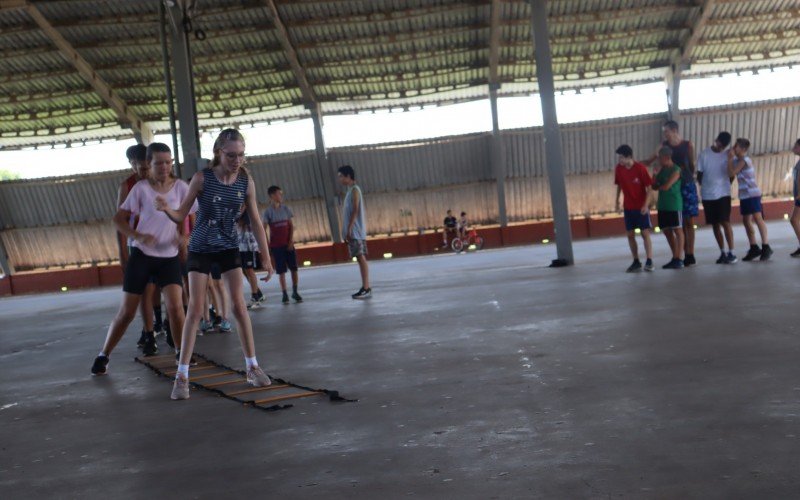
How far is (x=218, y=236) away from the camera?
5.93 meters

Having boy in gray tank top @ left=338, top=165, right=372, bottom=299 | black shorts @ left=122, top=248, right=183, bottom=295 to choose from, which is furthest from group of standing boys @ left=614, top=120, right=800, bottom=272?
black shorts @ left=122, top=248, right=183, bottom=295

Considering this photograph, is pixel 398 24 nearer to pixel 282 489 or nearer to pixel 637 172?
pixel 637 172

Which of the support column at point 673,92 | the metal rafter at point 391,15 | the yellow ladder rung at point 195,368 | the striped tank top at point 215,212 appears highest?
the metal rafter at point 391,15

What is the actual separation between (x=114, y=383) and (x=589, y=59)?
25442 millimetres

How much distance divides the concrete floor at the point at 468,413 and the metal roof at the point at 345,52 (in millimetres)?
18413

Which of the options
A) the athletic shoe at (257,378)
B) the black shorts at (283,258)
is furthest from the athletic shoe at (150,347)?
the black shorts at (283,258)

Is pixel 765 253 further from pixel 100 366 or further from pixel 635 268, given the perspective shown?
pixel 100 366

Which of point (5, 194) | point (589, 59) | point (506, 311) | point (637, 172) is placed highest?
point (589, 59)

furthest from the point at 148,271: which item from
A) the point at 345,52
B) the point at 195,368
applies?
the point at 345,52

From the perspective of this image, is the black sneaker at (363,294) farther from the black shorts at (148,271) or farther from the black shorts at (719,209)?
the black shorts at (148,271)

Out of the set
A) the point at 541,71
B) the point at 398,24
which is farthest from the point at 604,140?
the point at 541,71

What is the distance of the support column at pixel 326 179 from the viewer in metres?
31.5

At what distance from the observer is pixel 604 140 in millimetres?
32688

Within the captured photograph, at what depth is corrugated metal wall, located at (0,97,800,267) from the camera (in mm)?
32281
